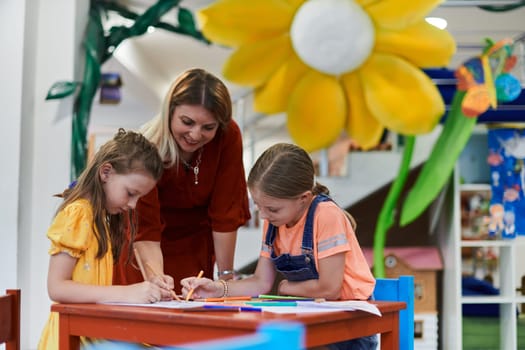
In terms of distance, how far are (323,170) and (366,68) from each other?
1307mm

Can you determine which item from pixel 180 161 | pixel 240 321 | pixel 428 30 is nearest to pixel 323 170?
pixel 428 30

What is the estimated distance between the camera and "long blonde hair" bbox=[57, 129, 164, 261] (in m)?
1.61

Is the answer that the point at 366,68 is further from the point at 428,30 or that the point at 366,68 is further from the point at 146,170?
the point at 146,170

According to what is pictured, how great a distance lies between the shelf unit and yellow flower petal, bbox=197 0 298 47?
141cm

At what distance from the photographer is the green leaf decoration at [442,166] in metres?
4.04

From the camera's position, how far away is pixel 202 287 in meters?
1.59

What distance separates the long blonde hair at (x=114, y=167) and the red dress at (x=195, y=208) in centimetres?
16

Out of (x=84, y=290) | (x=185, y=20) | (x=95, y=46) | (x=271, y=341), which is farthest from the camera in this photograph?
(x=185, y=20)

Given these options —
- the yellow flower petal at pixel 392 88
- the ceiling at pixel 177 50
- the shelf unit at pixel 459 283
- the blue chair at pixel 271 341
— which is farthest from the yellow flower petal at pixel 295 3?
the blue chair at pixel 271 341

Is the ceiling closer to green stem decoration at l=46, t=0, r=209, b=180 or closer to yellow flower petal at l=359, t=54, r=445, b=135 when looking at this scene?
green stem decoration at l=46, t=0, r=209, b=180

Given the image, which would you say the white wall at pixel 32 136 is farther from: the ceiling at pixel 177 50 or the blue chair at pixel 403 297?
the blue chair at pixel 403 297

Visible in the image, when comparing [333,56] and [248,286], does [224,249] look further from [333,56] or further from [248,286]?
[333,56]

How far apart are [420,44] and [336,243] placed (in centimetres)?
216

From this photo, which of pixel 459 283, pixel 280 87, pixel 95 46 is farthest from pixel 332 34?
pixel 459 283
